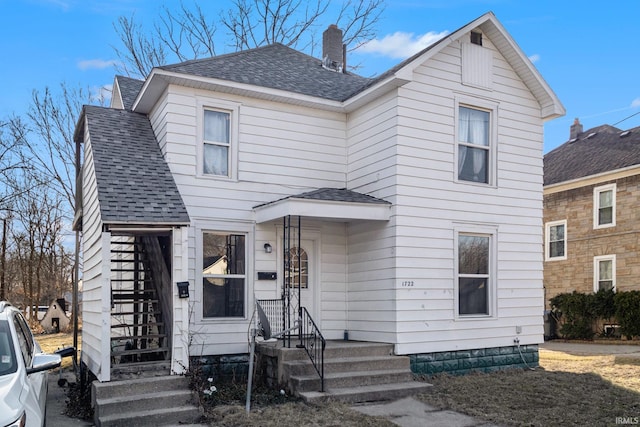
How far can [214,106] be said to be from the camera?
31.7 feet

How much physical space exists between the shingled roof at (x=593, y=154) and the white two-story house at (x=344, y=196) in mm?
8860

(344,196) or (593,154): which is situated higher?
(593,154)

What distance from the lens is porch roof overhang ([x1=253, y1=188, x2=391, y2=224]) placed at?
8875mm

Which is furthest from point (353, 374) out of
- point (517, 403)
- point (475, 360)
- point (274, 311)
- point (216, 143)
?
point (216, 143)

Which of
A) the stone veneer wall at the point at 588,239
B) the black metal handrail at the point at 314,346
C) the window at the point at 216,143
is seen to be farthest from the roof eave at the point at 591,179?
the window at the point at 216,143

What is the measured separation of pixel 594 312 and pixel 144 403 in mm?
14931

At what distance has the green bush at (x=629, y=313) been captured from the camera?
16.1 m

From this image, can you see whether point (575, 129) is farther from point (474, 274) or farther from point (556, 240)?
point (474, 274)

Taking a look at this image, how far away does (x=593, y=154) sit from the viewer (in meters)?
20.4

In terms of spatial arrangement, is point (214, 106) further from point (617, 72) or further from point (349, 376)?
point (617, 72)

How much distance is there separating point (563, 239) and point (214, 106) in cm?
1499

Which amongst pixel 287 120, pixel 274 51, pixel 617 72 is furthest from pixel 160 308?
pixel 617 72

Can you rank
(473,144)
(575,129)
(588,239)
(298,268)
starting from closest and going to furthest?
(298,268), (473,144), (588,239), (575,129)

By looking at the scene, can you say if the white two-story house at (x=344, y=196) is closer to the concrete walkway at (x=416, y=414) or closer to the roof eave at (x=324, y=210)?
the roof eave at (x=324, y=210)
